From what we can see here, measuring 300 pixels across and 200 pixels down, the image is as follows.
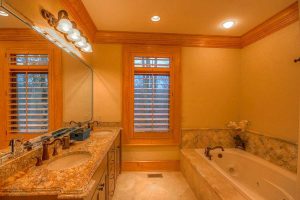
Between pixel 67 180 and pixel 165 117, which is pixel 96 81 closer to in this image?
pixel 165 117

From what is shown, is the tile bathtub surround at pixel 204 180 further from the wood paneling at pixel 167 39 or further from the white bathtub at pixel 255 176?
the wood paneling at pixel 167 39

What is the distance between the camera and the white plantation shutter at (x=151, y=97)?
2.92 m

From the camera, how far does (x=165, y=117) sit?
2975 mm

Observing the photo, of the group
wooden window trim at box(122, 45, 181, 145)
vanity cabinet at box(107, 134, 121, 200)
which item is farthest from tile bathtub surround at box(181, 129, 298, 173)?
vanity cabinet at box(107, 134, 121, 200)

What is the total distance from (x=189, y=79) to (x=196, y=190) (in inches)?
69.7

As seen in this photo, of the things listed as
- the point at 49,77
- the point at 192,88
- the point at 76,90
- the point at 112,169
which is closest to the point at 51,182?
the point at 49,77

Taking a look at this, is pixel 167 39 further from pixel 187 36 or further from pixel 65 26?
pixel 65 26

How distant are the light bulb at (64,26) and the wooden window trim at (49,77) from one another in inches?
8.0

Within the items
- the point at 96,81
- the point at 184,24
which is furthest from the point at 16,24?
the point at 184,24

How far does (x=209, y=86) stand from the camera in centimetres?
306

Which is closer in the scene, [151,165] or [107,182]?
[107,182]

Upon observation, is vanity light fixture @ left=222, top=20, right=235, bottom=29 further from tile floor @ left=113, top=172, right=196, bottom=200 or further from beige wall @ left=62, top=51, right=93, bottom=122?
tile floor @ left=113, top=172, right=196, bottom=200

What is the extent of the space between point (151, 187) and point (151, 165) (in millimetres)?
551

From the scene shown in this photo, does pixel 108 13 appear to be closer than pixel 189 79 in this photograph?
Yes
